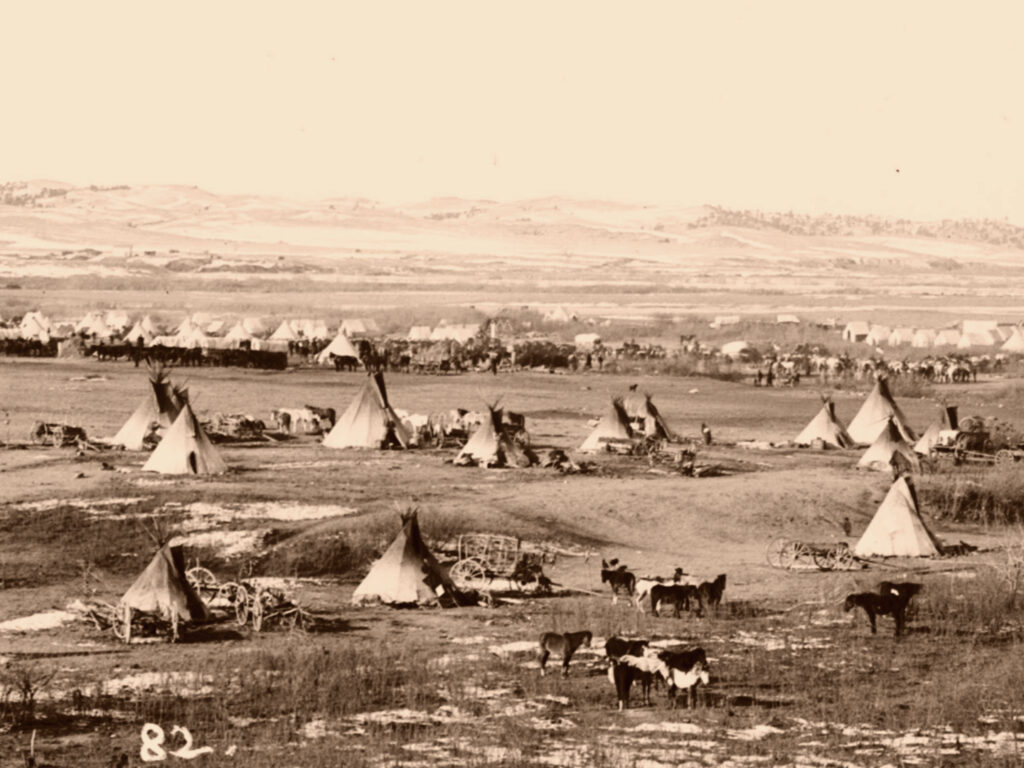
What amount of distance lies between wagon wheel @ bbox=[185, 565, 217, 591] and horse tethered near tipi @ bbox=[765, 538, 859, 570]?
7.64 meters

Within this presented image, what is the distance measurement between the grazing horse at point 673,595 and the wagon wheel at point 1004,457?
531 inches

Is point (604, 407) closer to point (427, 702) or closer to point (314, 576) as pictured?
point (314, 576)

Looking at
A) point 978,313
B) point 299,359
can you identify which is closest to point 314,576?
point 299,359

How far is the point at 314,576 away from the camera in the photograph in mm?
22359

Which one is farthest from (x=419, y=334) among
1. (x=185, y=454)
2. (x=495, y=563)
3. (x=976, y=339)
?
(x=495, y=563)

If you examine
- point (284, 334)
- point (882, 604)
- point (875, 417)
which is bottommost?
point (284, 334)

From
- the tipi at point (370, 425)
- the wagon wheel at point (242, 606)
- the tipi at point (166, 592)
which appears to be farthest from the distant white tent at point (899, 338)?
the tipi at point (166, 592)

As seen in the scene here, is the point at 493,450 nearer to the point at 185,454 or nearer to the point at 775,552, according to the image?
the point at 185,454

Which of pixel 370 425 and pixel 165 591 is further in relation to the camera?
pixel 370 425

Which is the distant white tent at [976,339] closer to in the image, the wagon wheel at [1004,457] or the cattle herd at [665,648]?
the wagon wheel at [1004,457]

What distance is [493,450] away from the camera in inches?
1241

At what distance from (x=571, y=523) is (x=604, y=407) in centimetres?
1838

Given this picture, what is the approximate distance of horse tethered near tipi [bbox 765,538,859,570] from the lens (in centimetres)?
2302

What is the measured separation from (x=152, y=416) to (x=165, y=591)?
13.9 meters
